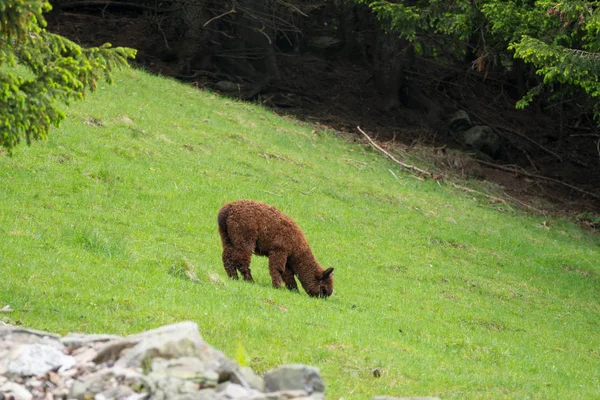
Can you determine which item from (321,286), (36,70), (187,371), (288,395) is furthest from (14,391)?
(321,286)

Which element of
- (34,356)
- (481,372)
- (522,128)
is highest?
(34,356)

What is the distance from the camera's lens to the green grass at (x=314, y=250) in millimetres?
11258

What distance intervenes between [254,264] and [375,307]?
2.72m

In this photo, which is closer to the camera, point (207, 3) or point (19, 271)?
point (19, 271)

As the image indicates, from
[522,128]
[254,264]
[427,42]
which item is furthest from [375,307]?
[522,128]

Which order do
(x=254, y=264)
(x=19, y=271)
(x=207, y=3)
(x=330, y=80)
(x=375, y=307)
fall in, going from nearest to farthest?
(x=19, y=271), (x=375, y=307), (x=254, y=264), (x=207, y=3), (x=330, y=80)

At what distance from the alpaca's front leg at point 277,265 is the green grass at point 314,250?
27 centimetres

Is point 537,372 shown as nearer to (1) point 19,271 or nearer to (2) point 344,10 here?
(1) point 19,271

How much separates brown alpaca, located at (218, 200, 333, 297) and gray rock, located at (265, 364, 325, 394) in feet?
22.5

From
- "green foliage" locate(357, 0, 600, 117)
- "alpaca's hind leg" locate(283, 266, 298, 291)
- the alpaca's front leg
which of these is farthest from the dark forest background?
the alpaca's front leg

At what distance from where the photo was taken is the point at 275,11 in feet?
121

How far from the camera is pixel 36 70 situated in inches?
392

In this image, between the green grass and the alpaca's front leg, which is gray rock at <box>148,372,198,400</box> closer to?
the green grass

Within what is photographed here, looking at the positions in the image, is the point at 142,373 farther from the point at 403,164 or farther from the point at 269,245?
the point at 403,164
